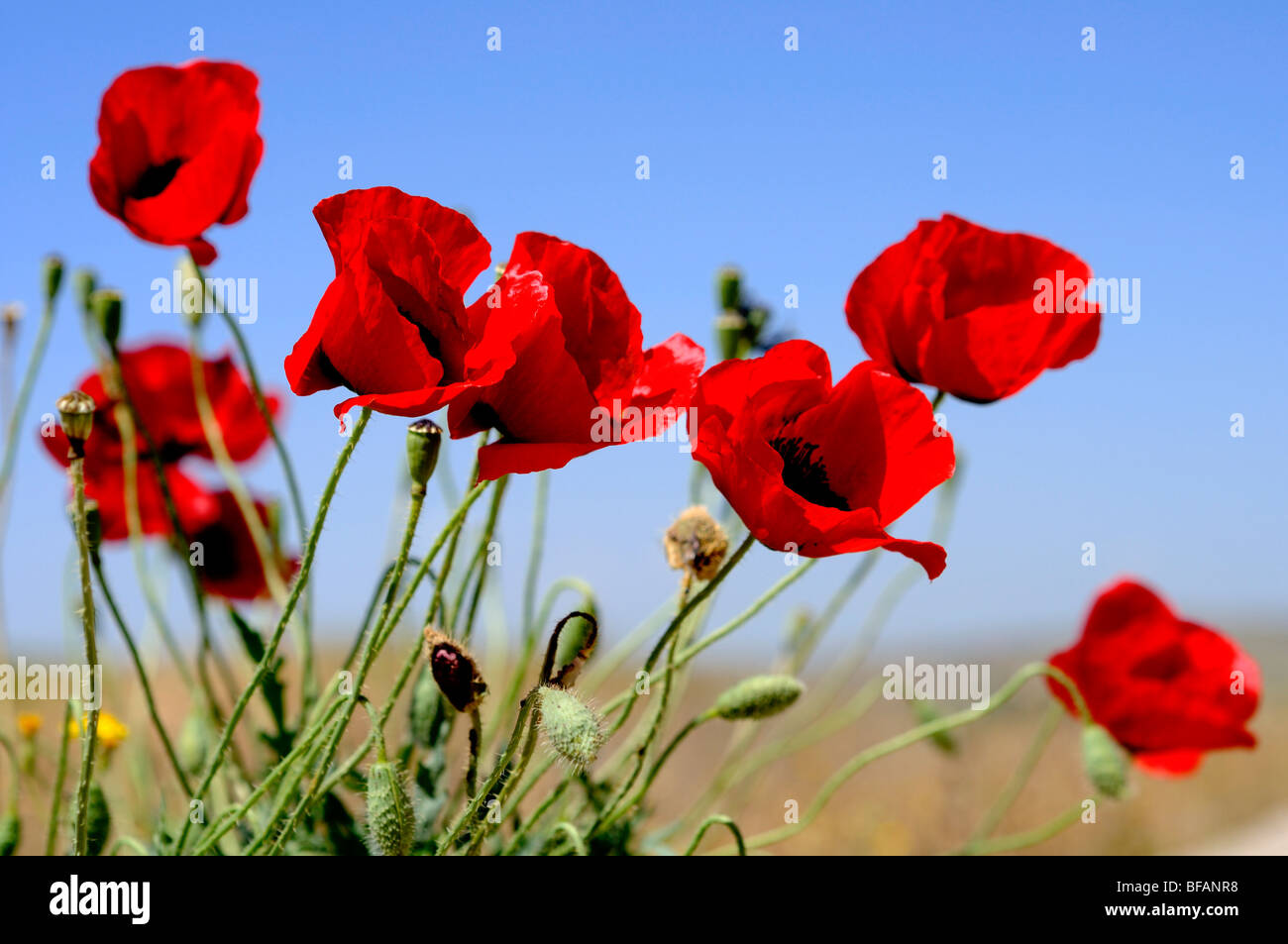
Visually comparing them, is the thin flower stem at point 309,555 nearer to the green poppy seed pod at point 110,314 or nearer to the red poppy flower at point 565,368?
the red poppy flower at point 565,368

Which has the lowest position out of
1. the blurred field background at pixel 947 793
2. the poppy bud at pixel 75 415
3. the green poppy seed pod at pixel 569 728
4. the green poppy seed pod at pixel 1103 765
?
the blurred field background at pixel 947 793

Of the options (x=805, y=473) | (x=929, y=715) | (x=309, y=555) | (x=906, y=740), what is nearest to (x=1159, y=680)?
(x=929, y=715)

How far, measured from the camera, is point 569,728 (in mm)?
791

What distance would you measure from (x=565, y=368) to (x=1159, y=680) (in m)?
1.17

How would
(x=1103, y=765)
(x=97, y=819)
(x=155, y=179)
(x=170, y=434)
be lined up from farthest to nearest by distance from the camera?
(x=170, y=434) → (x=1103, y=765) → (x=155, y=179) → (x=97, y=819)

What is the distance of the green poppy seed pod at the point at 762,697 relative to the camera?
3.52 ft

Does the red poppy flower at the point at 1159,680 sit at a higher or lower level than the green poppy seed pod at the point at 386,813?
lower

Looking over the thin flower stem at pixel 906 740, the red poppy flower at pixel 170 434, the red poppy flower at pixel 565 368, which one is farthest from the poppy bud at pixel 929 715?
the red poppy flower at pixel 170 434

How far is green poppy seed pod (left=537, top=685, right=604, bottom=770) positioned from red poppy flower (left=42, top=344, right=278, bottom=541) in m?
1.07

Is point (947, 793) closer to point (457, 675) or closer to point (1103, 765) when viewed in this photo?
point (1103, 765)

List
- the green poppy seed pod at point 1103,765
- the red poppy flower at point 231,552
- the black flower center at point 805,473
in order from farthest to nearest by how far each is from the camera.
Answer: the red poppy flower at point 231,552, the green poppy seed pod at point 1103,765, the black flower center at point 805,473

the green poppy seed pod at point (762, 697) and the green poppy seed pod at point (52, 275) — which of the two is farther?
the green poppy seed pod at point (52, 275)
